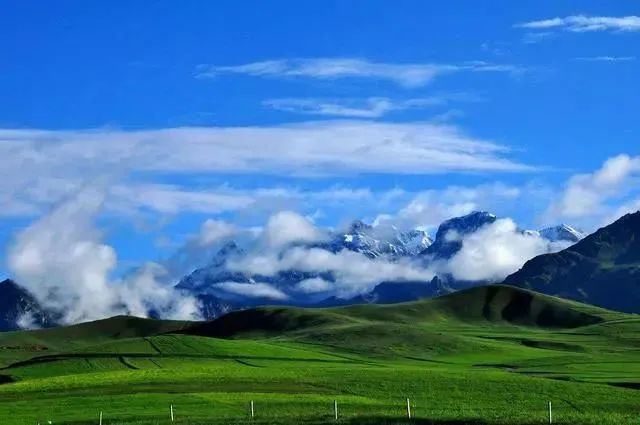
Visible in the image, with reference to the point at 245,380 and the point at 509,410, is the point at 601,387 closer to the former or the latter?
the point at 509,410

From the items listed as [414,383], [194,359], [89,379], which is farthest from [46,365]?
[414,383]

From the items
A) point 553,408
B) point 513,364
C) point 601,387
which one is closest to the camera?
point 553,408

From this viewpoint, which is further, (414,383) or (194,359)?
(194,359)

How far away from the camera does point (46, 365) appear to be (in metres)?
190

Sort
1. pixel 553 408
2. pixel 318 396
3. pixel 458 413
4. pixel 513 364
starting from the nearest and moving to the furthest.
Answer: pixel 458 413
pixel 553 408
pixel 318 396
pixel 513 364

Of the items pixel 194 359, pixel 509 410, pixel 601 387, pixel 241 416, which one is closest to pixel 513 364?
pixel 194 359

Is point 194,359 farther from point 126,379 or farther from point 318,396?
point 318,396

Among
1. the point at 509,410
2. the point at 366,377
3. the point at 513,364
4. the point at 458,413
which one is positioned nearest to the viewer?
the point at 458,413

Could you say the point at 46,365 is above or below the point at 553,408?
above

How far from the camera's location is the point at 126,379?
132 metres

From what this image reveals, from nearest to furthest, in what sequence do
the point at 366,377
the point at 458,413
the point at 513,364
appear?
1. the point at 458,413
2. the point at 366,377
3. the point at 513,364

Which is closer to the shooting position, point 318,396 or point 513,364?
point 318,396

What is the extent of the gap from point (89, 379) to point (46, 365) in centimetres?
5942

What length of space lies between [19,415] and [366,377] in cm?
4701
